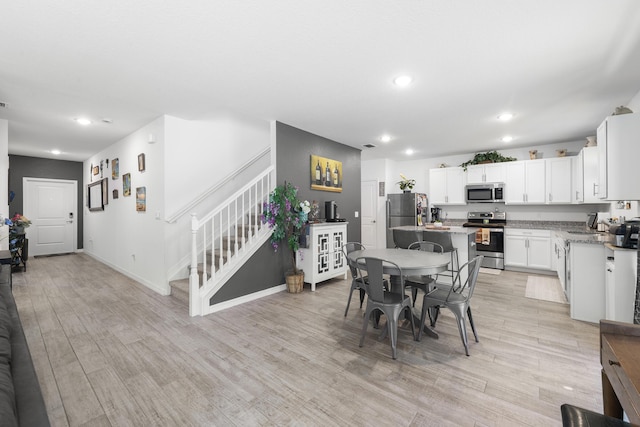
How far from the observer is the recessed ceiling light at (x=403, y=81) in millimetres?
2845

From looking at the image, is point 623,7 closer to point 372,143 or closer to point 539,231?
point 372,143

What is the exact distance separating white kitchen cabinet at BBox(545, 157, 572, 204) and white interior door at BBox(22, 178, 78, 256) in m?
11.4

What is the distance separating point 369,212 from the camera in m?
7.42

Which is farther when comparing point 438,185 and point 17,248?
point 438,185

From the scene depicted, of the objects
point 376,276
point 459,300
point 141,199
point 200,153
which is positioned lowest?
point 459,300

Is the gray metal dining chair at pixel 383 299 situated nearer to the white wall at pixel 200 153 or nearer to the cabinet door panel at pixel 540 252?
the white wall at pixel 200 153

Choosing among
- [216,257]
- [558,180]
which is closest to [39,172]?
[216,257]

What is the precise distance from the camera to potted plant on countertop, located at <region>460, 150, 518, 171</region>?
19.3ft

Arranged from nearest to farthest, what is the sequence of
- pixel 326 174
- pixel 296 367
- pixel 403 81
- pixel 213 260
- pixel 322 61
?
pixel 296 367
pixel 322 61
pixel 403 81
pixel 213 260
pixel 326 174

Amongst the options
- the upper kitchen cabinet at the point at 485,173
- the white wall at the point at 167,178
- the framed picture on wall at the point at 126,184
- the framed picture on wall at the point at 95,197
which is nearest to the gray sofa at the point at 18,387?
the white wall at the point at 167,178

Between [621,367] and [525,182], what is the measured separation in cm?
576

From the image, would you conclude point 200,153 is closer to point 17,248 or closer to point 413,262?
point 413,262

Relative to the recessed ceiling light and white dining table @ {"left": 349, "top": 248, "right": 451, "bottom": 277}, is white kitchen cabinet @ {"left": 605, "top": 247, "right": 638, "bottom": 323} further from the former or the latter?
the recessed ceiling light

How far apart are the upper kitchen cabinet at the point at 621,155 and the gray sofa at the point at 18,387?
4.34m
